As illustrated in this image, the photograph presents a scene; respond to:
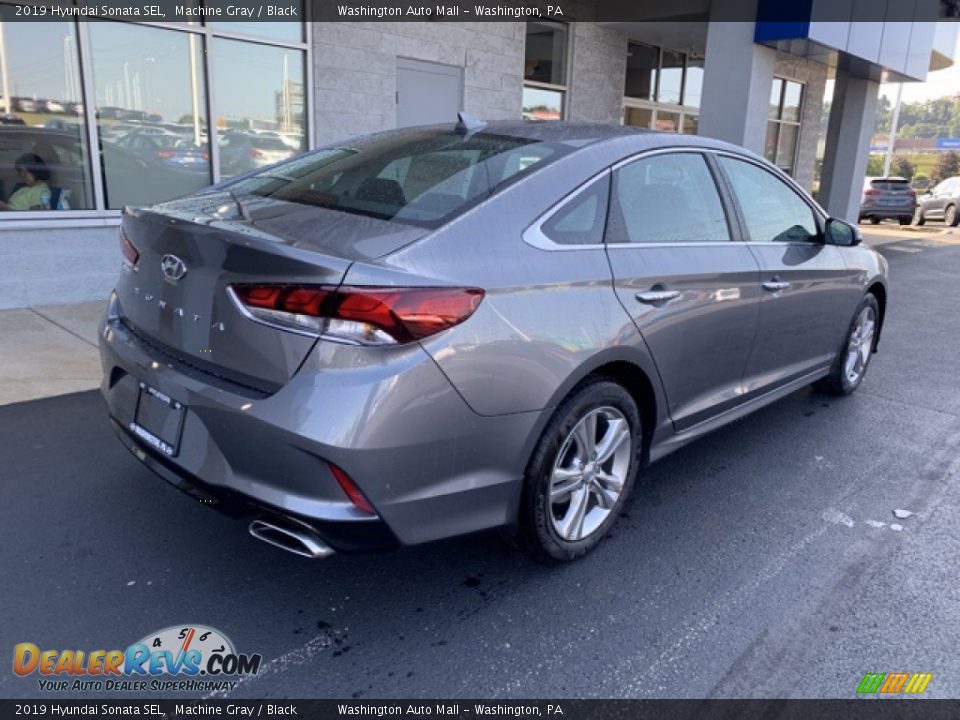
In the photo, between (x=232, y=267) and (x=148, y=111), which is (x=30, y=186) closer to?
(x=148, y=111)

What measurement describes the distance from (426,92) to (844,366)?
6.31 meters

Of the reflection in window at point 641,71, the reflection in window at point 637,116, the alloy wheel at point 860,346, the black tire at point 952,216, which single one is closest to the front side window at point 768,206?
the alloy wheel at point 860,346

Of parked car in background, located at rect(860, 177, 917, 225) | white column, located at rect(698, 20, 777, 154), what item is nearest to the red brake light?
white column, located at rect(698, 20, 777, 154)

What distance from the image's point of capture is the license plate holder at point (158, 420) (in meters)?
2.50

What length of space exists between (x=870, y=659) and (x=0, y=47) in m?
7.53

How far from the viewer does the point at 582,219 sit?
2.87m

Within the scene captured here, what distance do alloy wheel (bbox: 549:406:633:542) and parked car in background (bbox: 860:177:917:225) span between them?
21467 mm

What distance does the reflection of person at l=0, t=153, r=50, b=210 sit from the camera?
665cm

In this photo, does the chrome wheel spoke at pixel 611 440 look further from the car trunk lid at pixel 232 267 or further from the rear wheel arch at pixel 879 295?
the rear wheel arch at pixel 879 295

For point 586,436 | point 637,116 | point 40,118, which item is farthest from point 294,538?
point 637,116

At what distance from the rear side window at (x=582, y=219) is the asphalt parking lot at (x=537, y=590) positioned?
122cm

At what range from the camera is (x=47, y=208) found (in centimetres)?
682

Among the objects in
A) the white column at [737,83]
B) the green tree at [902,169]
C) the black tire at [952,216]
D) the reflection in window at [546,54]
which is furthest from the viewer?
the green tree at [902,169]

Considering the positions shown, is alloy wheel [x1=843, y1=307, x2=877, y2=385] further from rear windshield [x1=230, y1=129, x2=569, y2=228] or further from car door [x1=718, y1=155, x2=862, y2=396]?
rear windshield [x1=230, y1=129, x2=569, y2=228]
